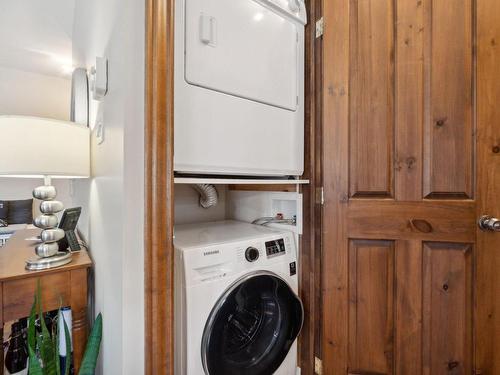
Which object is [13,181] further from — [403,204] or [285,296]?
[403,204]

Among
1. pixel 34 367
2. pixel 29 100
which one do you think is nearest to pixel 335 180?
pixel 34 367

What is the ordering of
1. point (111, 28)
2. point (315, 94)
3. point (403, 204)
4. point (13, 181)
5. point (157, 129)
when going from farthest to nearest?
point (13, 181), point (315, 94), point (403, 204), point (111, 28), point (157, 129)

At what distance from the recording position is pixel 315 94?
121 centimetres

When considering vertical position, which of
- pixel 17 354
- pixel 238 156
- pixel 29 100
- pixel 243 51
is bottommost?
pixel 17 354

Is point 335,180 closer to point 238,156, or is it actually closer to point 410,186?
point 410,186

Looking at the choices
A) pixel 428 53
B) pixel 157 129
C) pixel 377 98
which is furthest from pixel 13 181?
pixel 428 53

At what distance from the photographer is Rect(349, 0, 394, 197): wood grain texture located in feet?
3.49

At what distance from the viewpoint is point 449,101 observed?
1.00m

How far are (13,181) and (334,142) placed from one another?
419 centimetres

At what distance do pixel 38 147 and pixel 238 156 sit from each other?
0.88 m

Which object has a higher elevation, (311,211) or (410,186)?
(410,186)

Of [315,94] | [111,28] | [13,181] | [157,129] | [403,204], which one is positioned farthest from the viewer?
[13,181]

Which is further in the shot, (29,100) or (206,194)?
(29,100)

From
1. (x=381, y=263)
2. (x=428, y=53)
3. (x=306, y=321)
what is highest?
(x=428, y=53)
